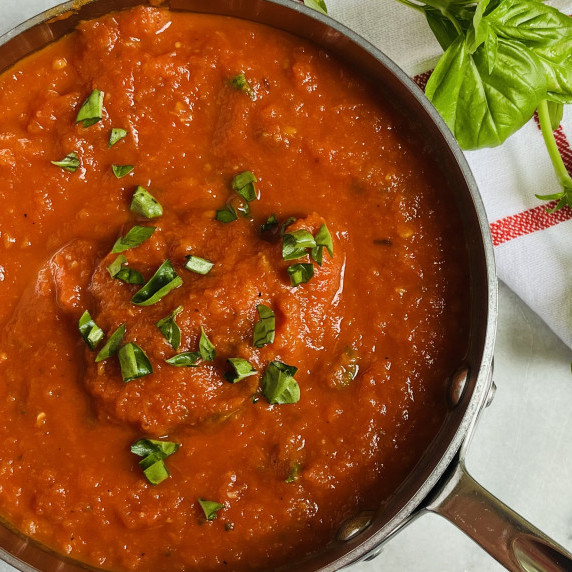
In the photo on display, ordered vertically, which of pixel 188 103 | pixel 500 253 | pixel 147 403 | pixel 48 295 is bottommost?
pixel 500 253

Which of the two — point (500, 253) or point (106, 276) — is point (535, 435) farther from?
point (106, 276)

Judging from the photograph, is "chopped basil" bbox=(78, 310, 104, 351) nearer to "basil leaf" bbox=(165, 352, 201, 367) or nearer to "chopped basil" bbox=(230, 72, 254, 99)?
"basil leaf" bbox=(165, 352, 201, 367)

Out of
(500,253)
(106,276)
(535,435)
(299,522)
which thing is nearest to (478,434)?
(535,435)

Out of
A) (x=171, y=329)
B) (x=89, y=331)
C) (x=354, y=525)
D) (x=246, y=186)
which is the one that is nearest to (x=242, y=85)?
(x=246, y=186)

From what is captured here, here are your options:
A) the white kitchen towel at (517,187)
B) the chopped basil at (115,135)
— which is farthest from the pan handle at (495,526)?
the chopped basil at (115,135)

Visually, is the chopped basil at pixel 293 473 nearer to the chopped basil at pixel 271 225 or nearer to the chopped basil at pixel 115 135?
the chopped basil at pixel 271 225

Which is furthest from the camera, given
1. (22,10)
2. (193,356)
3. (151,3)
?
(22,10)
